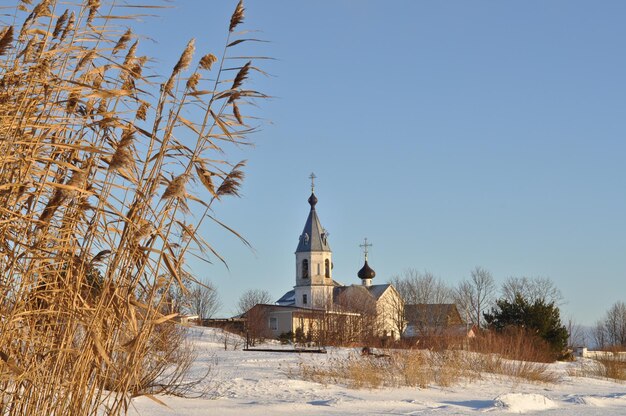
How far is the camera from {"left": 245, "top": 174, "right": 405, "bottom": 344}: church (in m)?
42.9

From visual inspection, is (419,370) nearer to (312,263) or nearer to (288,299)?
(312,263)

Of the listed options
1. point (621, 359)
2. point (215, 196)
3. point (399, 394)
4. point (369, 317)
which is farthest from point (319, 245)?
point (215, 196)

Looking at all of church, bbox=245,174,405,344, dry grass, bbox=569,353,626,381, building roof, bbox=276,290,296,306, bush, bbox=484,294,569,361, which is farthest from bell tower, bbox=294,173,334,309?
dry grass, bbox=569,353,626,381

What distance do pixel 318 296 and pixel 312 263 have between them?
13.6ft

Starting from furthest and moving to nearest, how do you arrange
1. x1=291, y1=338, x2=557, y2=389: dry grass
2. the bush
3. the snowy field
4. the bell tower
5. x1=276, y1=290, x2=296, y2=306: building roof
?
x1=276, y1=290, x2=296, y2=306: building roof → the bell tower → the bush → x1=291, y1=338, x2=557, y2=389: dry grass → the snowy field

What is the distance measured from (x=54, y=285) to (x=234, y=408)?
17.6ft

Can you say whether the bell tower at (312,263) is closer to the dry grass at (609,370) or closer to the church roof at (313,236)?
the church roof at (313,236)

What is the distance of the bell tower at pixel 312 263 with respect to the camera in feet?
214

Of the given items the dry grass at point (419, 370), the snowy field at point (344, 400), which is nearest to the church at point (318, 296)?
the dry grass at point (419, 370)

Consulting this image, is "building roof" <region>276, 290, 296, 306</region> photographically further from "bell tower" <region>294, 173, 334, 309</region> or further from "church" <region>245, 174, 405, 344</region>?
"bell tower" <region>294, 173, 334, 309</region>

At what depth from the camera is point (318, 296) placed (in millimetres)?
62156

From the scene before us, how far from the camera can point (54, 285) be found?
2664mm

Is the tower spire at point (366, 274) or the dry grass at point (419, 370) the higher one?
the tower spire at point (366, 274)

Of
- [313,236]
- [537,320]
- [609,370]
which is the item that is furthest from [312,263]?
[609,370]
